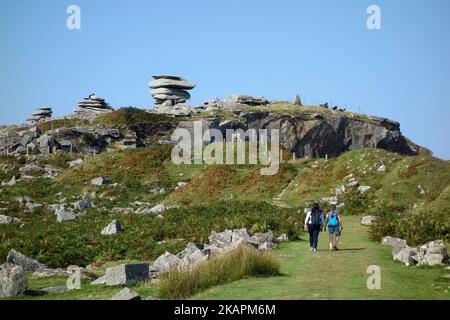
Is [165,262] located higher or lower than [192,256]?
lower

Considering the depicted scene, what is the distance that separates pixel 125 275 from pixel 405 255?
9.10m

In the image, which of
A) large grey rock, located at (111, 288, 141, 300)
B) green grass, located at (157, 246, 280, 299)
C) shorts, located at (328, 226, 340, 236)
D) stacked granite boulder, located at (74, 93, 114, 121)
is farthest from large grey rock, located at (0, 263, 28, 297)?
stacked granite boulder, located at (74, 93, 114, 121)

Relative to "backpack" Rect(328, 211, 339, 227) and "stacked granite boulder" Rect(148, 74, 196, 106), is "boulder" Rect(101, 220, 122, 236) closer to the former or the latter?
"backpack" Rect(328, 211, 339, 227)

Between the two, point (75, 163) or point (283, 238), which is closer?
point (283, 238)

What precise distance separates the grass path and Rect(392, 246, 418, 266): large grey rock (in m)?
0.29

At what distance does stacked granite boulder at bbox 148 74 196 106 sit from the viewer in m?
114

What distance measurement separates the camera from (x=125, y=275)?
16.2m

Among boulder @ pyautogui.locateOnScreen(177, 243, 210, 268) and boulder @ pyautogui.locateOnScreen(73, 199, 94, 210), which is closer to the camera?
boulder @ pyautogui.locateOnScreen(177, 243, 210, 268)

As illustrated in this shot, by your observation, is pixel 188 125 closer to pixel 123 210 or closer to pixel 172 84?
pixel 172 84

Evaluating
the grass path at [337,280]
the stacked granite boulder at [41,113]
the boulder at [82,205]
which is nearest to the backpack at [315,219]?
the grass path at [337,280]

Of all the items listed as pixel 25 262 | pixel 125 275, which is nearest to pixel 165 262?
pixel 125 275

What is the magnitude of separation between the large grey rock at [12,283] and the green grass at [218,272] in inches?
143

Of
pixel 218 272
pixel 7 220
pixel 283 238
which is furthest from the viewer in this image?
pixel 7 220
